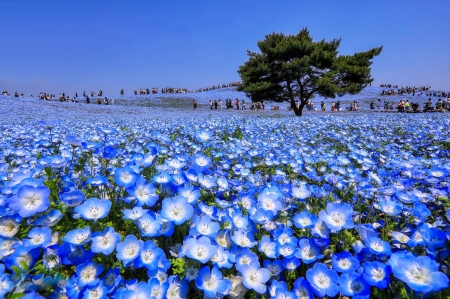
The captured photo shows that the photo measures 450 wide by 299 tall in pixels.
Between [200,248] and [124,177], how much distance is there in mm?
646

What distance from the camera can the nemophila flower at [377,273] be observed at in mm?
1229

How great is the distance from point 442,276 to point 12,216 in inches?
75.3

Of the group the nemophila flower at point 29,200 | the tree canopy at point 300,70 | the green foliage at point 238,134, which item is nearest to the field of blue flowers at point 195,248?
the nemophila flower at point 29,200

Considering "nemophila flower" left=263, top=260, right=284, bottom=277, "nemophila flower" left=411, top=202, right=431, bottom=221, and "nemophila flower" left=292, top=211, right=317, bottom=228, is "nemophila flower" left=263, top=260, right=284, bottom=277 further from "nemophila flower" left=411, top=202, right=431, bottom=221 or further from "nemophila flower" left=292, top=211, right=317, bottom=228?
"nemophila flower" left=411, top=202, right=431, bottom=221

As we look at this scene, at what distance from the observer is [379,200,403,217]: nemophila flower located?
70.3 inches

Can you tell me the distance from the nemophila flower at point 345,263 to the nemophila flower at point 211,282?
57cm

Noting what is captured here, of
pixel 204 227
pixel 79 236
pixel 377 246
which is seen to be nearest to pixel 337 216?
pixel 377 246

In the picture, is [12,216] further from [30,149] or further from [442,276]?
[30,149]

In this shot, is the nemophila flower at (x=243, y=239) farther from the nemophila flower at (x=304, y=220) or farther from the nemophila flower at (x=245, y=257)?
the nemophila flower at (x=304, y=220)

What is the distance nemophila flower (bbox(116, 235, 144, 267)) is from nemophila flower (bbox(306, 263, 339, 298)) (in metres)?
0.83

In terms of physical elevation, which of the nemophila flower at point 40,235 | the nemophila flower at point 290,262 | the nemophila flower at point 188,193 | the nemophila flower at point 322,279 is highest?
the nemophila flower at point 188,193

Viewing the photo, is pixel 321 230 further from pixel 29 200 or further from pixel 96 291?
pixel 29 200

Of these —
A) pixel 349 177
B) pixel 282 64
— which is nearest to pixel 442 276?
pixel 349 177

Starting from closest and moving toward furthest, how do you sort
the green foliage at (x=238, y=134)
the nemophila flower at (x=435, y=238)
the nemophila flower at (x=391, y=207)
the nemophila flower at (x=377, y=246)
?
the nemophila flower at (x=435, y=238) → the nemophila flower at (x=377, y=246) → the nemophila flower at (x=391, y=207) → the green foliage at (x=238, y=134)
